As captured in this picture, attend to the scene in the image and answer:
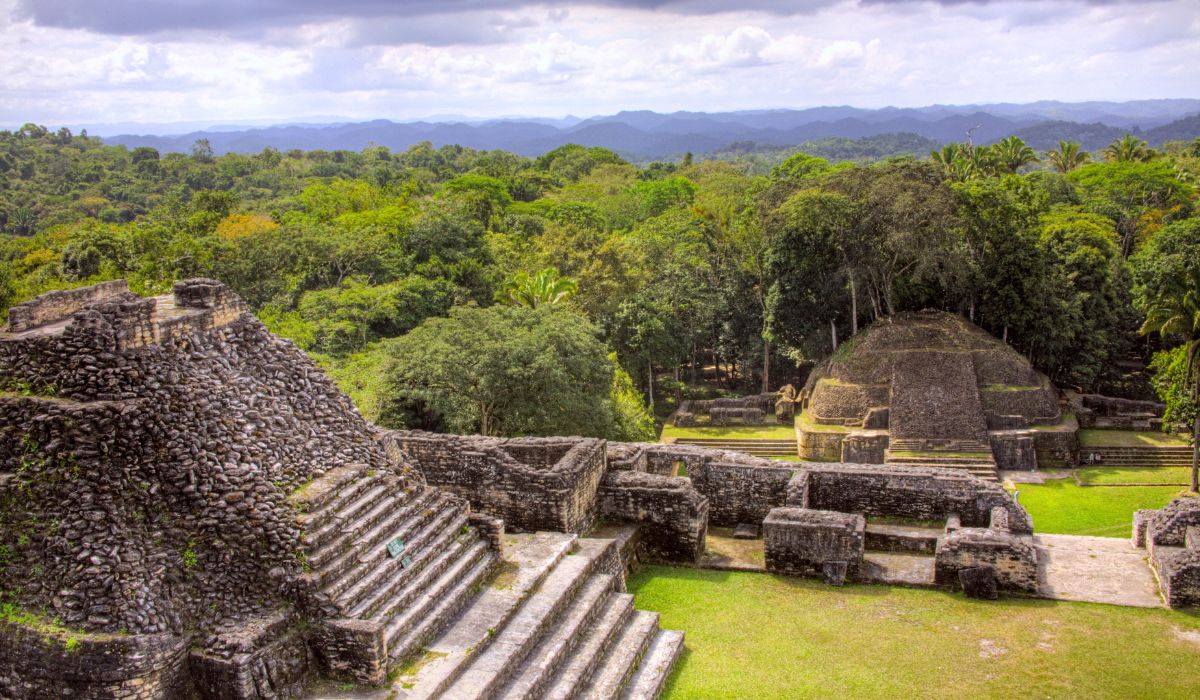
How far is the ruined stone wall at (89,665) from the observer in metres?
7.72

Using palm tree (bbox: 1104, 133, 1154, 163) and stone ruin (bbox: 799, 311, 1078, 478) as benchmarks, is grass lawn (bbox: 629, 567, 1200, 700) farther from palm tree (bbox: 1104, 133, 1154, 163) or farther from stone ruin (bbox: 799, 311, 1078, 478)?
palm tree (bbox: 1104, 133, 1154, 163)

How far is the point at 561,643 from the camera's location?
31.7 ft

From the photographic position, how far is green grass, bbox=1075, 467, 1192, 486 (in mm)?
23219

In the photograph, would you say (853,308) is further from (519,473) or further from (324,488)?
(324,488)

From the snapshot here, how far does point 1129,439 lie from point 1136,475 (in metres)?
2.76

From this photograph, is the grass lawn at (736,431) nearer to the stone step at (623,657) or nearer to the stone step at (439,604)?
the stone step at (623,657)

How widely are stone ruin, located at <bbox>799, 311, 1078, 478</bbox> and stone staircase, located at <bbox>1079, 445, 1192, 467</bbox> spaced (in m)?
0.69

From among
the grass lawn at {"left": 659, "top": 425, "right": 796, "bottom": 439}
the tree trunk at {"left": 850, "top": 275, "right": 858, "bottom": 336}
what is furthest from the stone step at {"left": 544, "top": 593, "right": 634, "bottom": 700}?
the tree trunk at {"left": 850, "top": 275, "right": 858, "bottom": 336}

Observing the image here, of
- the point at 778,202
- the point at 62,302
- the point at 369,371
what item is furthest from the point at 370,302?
the point at 62,302

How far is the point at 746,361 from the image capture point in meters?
34.8

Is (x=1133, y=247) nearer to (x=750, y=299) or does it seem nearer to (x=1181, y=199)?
(x=1181, y=199)

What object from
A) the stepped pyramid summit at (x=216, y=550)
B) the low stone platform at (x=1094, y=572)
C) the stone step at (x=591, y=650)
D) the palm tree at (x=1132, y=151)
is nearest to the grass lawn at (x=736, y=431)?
the low stone platform at (x=1094, y=572)

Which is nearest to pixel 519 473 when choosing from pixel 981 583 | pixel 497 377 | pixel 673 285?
pixel 981 583

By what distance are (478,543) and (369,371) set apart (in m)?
11.6
